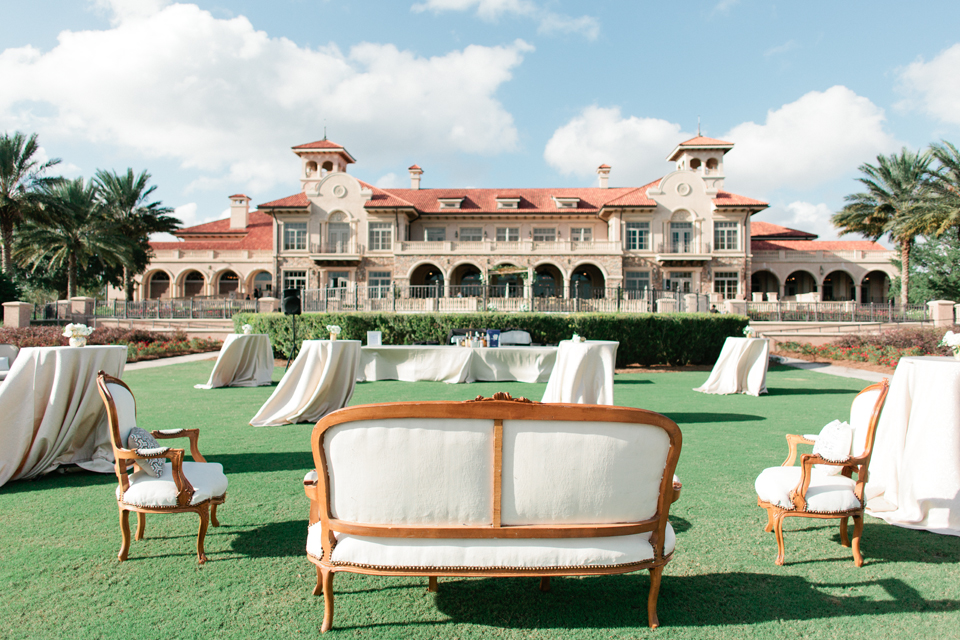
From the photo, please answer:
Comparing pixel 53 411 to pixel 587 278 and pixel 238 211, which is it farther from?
pixel 238 211

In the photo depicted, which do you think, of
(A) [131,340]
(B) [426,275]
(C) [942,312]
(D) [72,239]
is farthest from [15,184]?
(C) [942,312]

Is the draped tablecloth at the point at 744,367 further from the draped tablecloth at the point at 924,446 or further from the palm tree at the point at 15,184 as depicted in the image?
the palm tree at the point at 15,184

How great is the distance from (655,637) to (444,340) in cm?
1491

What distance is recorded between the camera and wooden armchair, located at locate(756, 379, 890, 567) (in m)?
3.31

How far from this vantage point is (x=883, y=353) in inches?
709

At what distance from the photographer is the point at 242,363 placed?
12.3 meters

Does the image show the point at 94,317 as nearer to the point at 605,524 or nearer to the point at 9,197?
the point at 9,197

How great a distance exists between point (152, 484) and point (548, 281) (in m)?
32.8

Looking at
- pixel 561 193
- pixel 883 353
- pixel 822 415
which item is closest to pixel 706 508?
pixel 822 415

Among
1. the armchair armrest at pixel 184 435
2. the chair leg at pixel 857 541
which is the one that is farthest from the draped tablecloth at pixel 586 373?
the armchair armrest at pixel 184 435

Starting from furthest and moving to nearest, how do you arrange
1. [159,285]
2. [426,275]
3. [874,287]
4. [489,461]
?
1. [159,285]
2. [874,287]
3. [426,275]
4. [489,461]

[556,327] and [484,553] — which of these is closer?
[484,553]

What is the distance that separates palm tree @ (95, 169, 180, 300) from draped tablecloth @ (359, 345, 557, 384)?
27.3 m

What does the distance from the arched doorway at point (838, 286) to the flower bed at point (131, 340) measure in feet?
128
